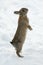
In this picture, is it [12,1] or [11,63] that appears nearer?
[11,63]

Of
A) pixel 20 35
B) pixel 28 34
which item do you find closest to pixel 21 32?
pixel 20 35

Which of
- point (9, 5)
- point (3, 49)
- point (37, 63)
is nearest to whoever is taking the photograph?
point (37, 63)

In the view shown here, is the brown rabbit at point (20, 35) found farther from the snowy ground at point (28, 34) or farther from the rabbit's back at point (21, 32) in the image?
the snowy ground at point (28, 34)

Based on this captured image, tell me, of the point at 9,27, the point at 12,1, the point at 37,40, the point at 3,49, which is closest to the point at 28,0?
the point at 12,1

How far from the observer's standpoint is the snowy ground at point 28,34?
7133mm

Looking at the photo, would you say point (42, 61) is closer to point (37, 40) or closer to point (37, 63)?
point (37, 63)

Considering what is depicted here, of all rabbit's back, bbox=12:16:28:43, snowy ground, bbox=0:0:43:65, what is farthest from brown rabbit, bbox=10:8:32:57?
snowy ground, bbox=0:0:43:65

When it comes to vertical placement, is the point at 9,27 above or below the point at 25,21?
below

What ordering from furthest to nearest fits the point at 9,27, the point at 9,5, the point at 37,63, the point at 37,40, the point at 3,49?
the point at 9,5
the point at 9,27
the point at 37,40
the point at 3,49
the point at 37,63

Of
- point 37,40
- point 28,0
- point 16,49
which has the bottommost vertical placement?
point 28,0

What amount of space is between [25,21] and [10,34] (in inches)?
59.9

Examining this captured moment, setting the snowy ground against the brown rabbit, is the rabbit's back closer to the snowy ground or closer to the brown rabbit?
the brown rabbit

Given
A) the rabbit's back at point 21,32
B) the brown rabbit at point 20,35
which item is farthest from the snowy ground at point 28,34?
the rabbit's back at point 21,32

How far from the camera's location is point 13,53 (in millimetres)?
7391
